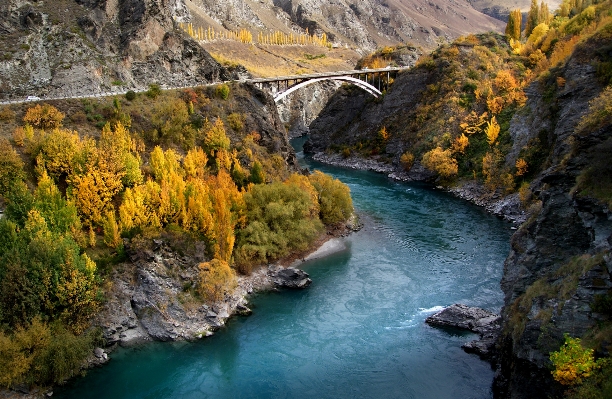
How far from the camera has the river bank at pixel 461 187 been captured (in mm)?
47875

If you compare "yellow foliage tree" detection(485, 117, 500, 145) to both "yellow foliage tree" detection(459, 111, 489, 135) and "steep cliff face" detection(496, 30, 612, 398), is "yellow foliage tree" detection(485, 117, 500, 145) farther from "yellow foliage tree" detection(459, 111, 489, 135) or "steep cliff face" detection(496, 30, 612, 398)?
"steep cliff face" detection(496, 30, 612, 398)

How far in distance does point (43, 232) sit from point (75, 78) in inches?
862

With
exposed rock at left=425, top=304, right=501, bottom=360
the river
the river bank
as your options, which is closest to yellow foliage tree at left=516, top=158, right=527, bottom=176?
the river bank

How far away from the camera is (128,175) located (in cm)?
3484

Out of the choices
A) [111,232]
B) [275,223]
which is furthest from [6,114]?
[275,223]

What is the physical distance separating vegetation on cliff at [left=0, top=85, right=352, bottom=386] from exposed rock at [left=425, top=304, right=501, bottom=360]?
12489 mm

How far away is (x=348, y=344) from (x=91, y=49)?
117 feet

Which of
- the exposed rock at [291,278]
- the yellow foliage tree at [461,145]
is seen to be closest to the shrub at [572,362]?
the exposed rock at [291,278]

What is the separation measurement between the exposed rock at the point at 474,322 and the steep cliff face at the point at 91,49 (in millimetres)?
33757

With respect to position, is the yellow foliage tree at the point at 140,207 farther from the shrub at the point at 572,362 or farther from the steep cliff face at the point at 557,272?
the shrub at the point at 572,362

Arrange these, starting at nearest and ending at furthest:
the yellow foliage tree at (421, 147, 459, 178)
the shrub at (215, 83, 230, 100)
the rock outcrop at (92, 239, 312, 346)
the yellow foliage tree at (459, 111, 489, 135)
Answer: the rock outcrop at (92, 239, 312, 346)
the shrub at (215, 83, 230, 100)
the yellow foliage tree at (421, 147, 459, 178)
the yellow foliage tree at (459, 111, 489, 135)

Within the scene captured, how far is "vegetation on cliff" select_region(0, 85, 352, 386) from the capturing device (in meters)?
26.0

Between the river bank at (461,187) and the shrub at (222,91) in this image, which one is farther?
the shrub at (222,91)

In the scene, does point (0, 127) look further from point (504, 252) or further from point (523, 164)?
point (523, 164)
